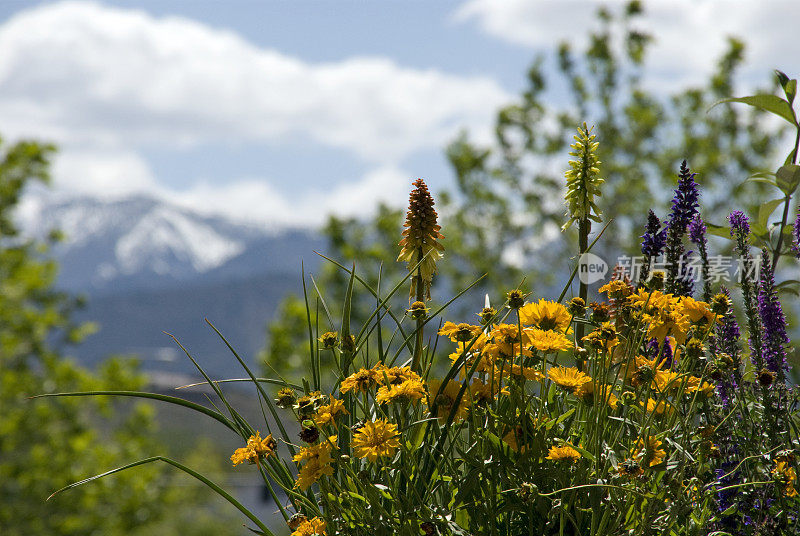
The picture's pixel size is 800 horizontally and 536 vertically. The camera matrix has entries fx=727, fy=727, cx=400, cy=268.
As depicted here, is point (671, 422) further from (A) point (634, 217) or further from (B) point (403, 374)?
(A) point (634, 217)

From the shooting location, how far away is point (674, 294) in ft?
6.05

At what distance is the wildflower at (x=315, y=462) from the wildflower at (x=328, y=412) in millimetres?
38

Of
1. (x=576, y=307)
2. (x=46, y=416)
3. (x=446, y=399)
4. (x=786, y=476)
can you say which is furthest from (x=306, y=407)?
(x=46, y=416)

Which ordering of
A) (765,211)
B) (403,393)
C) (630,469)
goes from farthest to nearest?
(765,211), (403,393), (630,469)

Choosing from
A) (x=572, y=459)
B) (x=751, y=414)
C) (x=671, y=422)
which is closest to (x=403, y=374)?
(x=572, y=459)

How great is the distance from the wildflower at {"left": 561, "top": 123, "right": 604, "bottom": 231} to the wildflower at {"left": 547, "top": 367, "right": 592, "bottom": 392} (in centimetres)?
56

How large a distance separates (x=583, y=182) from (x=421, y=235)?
0.45 m

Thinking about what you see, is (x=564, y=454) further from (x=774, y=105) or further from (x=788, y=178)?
(x=774, y=105)

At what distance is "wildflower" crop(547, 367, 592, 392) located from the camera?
1393 millimetres

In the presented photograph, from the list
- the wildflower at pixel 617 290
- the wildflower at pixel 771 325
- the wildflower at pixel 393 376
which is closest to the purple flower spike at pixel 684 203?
the wildflower at pixel 771 325

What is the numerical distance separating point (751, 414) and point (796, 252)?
500 millimetres

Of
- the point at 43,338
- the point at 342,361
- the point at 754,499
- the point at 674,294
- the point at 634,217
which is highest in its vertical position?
the point at 634,217

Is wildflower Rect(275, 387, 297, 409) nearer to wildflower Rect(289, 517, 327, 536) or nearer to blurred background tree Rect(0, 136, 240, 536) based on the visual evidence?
wildflower Rect(289, 517, 327, 536)

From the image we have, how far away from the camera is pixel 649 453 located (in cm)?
135
